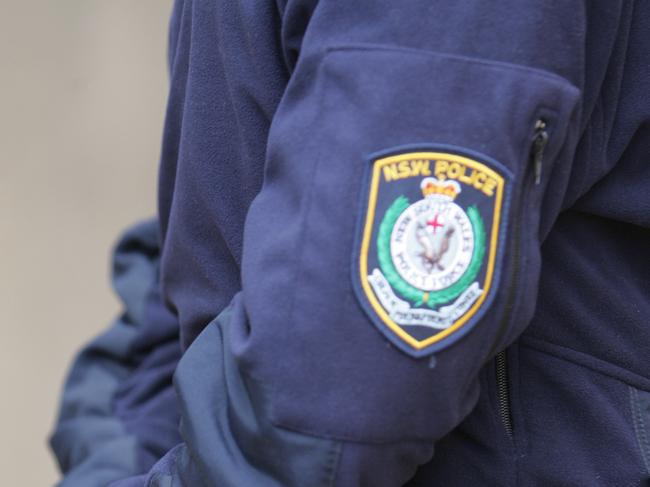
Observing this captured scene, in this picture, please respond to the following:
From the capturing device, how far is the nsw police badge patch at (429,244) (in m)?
0.58

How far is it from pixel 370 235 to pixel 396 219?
0.06 feet

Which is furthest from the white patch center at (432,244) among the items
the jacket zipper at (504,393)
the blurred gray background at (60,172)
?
the blurred gray background at (60,172)

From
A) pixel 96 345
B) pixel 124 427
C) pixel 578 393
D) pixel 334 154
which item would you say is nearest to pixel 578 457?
pixel 578 393

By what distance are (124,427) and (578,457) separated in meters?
0.61

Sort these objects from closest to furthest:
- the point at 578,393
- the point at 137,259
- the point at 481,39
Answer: the point at 481,39 < the point at 578,393 < the point at 137,259

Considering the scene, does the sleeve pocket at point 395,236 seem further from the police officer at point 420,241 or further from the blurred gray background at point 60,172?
the blurred gray background at point 60,172

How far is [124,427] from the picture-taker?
1172mm

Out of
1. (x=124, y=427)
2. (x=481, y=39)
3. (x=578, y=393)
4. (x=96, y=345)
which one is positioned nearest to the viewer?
(x=481, y=39)

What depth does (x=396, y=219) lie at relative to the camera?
0.58 m

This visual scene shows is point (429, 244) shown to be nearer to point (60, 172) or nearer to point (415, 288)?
point (415, 288)

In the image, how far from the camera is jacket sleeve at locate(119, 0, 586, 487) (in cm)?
58

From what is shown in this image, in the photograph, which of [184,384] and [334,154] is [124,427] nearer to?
[184,384]

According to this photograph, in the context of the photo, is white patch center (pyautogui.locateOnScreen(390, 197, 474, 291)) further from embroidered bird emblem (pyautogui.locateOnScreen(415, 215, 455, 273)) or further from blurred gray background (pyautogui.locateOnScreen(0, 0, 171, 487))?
blurred gray background (pyautogui.locateOnScreen(0, 0, 171, 487))

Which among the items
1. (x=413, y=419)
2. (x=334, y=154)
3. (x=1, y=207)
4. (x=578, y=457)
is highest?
(x=334, y=154)
